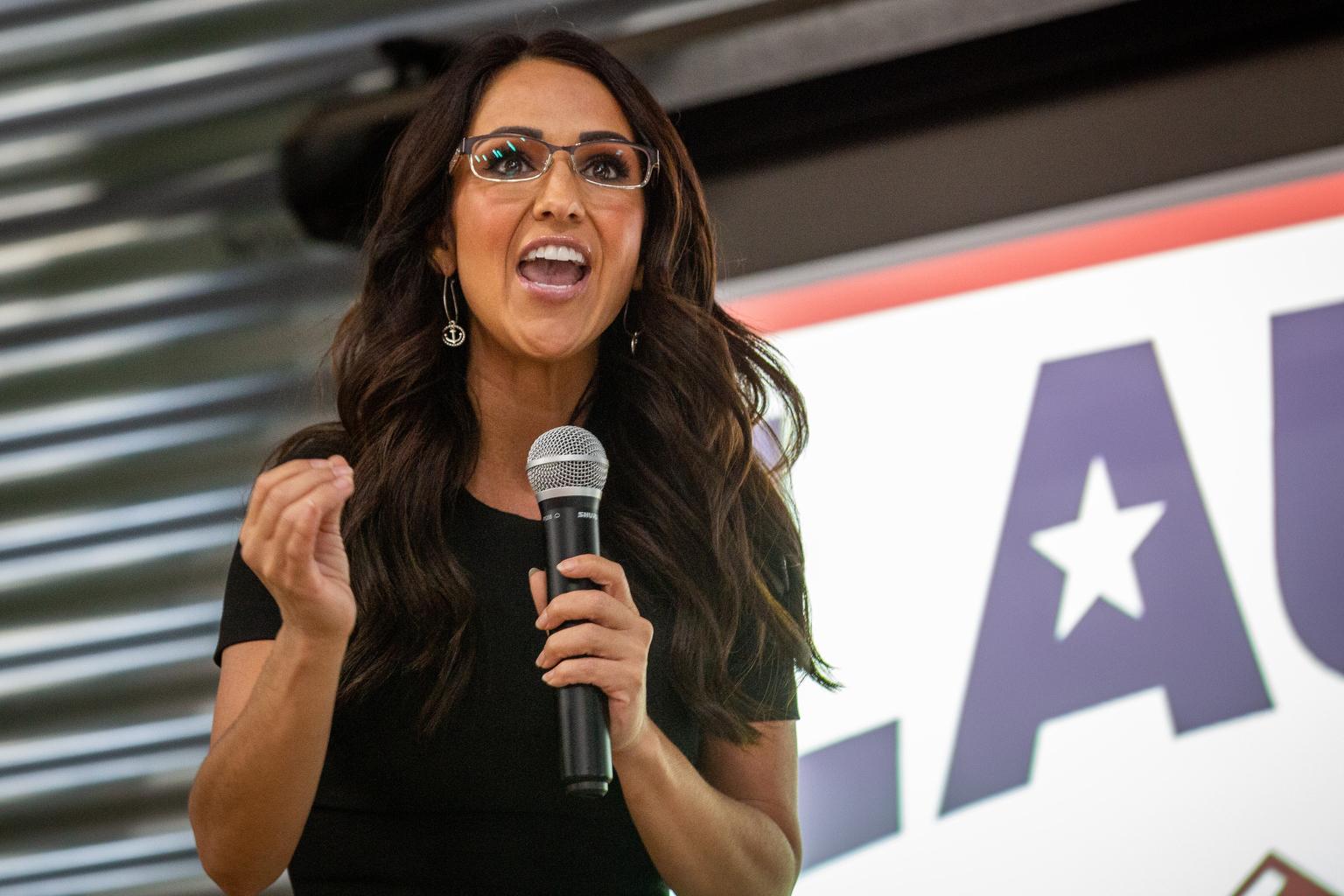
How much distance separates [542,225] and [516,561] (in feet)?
1.20

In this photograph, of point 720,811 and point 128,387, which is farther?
point 128,387

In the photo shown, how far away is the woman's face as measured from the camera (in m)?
1.51

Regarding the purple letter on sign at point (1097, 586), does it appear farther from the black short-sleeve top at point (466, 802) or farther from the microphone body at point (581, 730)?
the microphone body at point (581, 730)

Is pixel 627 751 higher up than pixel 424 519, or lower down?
Answer: lower down

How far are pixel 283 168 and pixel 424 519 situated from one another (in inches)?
74.1

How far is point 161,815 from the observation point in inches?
135

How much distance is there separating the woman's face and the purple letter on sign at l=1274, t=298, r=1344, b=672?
165cm

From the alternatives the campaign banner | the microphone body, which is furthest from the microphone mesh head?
the campaign banner

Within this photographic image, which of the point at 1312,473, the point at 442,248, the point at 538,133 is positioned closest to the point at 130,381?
the point at 442,248

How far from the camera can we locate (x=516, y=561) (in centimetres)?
153

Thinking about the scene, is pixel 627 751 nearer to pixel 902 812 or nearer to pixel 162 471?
pixel 902 812

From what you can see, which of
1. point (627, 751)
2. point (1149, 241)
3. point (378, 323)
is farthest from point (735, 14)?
point (627, 751)

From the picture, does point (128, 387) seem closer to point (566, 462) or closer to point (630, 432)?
point (630, 432)

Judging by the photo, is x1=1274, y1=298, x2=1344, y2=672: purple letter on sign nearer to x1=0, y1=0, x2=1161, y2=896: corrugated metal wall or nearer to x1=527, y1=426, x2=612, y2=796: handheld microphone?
x1=527, y1=426, x2=612, y2=796: handheld microphone
